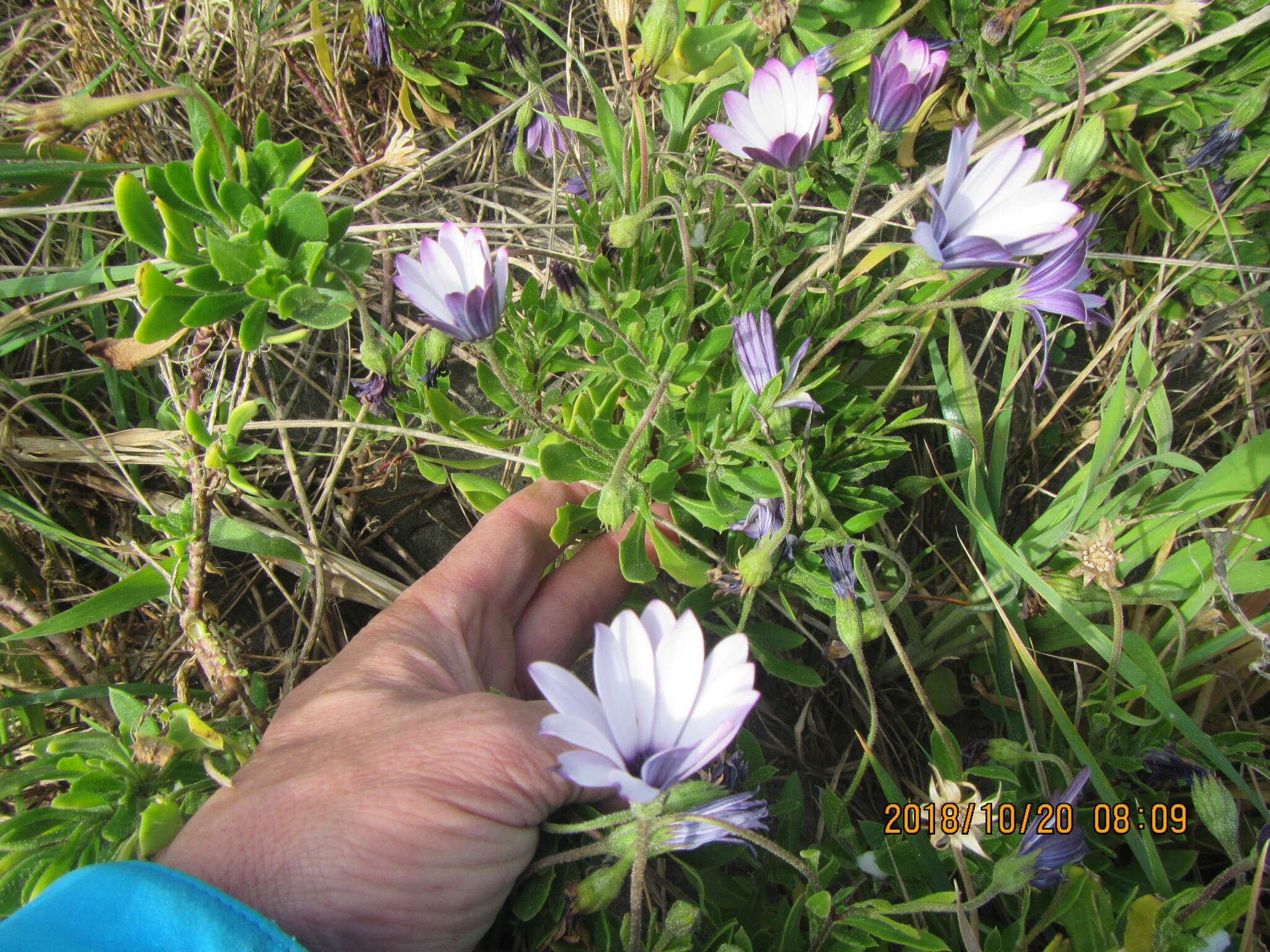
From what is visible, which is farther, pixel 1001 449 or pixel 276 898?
pixel 1001 449

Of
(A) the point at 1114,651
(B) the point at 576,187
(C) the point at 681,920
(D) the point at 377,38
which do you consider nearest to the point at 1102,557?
(A) the point at 1114,651

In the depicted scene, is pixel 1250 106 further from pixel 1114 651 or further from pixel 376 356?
pixel 376 356

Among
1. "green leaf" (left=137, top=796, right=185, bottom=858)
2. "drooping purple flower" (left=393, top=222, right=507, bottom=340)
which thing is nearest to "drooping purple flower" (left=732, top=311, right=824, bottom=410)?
"drooping purple flower" (left=393, top=222, right=507, bottom=340)

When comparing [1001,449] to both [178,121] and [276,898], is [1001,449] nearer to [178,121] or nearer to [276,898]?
[276,898]

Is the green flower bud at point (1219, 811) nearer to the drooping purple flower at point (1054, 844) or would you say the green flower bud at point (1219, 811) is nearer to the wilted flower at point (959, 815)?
the drooping purple flower at point (1054, 844)

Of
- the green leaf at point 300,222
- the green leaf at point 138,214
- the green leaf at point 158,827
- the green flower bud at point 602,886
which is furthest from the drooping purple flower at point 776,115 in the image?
the green leaf at point 158,827

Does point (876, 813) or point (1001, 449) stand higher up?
point (1001, 449)

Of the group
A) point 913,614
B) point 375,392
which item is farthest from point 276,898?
point 913,614
